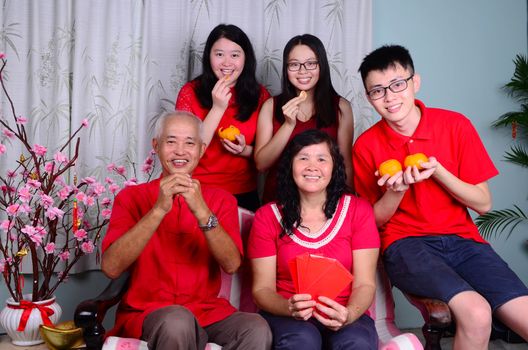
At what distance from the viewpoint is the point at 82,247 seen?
2.79 meters

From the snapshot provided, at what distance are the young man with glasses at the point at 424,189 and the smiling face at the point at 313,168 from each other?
0.20 metres

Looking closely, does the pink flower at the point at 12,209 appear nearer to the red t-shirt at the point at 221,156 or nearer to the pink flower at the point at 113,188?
the pink flower at the point at 113,188

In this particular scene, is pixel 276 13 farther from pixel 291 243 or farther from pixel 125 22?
pixel 291 243

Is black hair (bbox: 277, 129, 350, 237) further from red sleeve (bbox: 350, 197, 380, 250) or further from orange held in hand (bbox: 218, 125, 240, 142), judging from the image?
orange held in hand (bbox: 218, 125, 240, 142)

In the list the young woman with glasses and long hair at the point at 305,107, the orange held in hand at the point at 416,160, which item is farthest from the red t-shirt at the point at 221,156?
the orange held in hand at the point at 416,160

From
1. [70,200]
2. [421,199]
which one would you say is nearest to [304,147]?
[421,199]

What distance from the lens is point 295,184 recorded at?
2283 millimetres

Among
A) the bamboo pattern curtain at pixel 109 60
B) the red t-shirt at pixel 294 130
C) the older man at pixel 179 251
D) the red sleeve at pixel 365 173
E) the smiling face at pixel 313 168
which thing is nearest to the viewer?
the older man at pixel 179 251

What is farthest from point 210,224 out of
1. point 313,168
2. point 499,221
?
point 499,221

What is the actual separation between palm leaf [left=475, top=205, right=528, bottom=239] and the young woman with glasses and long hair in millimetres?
1281

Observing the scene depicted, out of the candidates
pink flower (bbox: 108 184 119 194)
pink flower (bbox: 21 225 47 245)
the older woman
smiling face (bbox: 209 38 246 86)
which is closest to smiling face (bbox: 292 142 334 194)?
the older woman

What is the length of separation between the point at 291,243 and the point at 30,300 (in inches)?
55.2

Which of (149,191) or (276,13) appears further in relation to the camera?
(276,13)

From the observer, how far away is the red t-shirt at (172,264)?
2.09m
